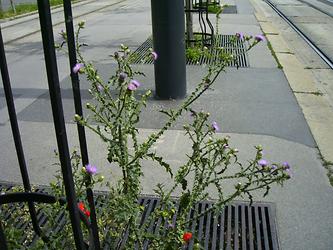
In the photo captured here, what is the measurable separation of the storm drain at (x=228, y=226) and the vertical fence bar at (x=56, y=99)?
79cm

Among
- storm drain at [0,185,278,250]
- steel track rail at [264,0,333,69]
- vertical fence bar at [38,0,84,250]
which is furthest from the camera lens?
steel track rail at [264,0,333,69]

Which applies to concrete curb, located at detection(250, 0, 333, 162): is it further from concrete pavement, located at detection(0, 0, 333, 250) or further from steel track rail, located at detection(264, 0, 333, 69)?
steel track rail, located at detection(264, 0, 333, 69)

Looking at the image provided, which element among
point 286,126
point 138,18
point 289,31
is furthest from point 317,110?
point 138,18

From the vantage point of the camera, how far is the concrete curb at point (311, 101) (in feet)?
11.9

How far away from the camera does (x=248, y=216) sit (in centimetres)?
253

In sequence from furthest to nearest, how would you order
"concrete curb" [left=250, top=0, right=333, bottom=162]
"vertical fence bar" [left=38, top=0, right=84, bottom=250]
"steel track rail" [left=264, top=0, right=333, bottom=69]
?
"steel track rail" [left=264, top=0, right=333, bottom=69]
"concrete curb" [left=250, top=0, right=333, bottom=162]
"vertical fence bar" [left=38, top=0, right=84, bottom=250]

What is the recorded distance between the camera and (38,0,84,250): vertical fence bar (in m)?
1.13

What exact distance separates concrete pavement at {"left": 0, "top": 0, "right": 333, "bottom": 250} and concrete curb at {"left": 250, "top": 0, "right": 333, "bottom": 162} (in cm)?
8

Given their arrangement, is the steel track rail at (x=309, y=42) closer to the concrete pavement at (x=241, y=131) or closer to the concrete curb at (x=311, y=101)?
the concrete curb at (x=311, y=101)

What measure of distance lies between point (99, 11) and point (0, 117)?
1073cm

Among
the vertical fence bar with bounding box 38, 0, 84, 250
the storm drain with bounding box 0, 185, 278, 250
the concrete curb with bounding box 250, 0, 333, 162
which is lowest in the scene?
the concrete curb with bounding box 250, 0, 333, 162

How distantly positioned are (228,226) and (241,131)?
1591mm

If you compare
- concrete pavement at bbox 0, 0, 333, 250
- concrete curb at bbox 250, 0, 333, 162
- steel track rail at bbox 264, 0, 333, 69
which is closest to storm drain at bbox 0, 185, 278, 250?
concrete pavement at bbox 0, 0, 333, 250

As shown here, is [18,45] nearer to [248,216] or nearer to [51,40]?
[248,216]
